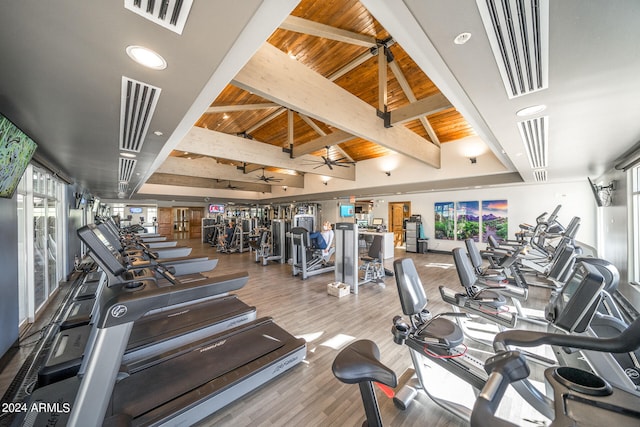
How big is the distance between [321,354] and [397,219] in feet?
33.4

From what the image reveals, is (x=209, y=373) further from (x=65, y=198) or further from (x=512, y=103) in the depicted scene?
(x=65, y=198)

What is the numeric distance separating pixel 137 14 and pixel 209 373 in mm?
2415

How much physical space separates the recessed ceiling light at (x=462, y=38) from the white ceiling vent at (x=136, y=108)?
6.92 ft

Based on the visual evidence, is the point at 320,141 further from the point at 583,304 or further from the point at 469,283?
the point at 583,304

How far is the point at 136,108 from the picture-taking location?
6.74ft

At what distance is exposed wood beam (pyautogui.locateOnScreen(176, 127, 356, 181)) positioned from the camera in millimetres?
4812

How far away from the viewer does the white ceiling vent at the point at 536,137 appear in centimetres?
263

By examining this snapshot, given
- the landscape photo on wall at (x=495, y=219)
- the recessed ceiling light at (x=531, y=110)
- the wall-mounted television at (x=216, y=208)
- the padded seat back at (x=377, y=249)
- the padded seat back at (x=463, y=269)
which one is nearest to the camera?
the recessed ceiling light at (x=531, y=110)

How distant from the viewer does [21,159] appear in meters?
2.40

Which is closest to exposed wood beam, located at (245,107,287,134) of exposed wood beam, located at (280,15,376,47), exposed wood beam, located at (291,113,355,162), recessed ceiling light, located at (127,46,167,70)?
exposed wood beam, located at (291,113,355,162)

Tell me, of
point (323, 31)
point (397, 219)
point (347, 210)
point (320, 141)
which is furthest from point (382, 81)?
point (397, 219)

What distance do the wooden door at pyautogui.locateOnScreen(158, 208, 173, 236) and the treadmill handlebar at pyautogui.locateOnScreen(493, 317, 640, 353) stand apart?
Answer: 17.2m

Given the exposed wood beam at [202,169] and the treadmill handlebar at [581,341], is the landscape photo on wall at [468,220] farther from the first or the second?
the treadmill handlebar at [581,341]

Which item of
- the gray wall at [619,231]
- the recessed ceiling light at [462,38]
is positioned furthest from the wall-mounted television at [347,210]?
the recessed ceiling light at [462,38]
